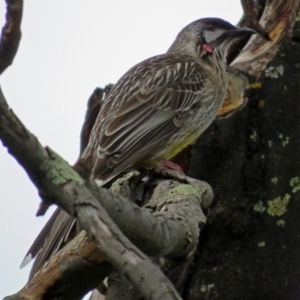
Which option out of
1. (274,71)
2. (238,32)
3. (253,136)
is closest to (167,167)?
(253,136)

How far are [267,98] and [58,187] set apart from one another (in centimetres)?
293

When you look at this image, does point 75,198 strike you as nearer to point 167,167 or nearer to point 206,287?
point 206,287

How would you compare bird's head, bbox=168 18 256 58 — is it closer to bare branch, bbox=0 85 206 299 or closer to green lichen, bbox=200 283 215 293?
green lichen, bbox=200 283 215 293

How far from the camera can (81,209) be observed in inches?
112

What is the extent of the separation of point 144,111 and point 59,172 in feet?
10.9

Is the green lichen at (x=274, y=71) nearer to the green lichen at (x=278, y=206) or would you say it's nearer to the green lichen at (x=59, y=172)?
the green lichen at (x=278, y=206)

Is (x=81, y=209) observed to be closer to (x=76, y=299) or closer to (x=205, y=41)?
(x=76, y=299)

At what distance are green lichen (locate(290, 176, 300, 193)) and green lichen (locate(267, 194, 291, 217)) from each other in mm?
67

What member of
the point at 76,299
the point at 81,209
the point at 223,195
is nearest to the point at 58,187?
the point at 81,209

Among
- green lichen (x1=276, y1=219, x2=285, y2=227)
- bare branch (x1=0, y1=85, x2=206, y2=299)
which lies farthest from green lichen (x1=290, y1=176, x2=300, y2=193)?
bare branch (x1=0, y1=85, x2=206, y2=299)

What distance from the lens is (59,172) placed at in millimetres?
2918

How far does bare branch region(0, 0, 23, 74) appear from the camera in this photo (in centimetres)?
285

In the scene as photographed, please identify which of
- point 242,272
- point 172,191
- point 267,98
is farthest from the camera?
point 267,98

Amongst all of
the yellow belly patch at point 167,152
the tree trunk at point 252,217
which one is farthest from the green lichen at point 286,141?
the yellow belly patch at point 167,152
